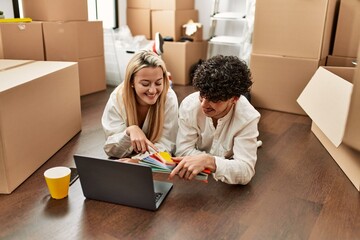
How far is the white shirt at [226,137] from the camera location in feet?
4.36

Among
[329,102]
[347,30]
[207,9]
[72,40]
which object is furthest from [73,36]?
[347,30]

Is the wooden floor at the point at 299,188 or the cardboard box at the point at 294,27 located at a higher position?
the cardboard box at the point at 294,27

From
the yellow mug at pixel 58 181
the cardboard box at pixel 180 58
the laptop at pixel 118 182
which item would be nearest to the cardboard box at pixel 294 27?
the cardboard box at pixel 180 58

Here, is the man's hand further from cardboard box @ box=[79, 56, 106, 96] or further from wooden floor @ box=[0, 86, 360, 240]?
cardboard box @ box=[79, 56, 106, 96]

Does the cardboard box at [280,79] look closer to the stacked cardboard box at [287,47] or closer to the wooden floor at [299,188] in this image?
the stacked cardboard box at [287,47]

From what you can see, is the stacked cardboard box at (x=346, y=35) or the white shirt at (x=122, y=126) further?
the stacked cardboard box at (x=346, y=35)

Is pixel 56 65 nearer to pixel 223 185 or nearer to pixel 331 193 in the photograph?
pixel 223 185

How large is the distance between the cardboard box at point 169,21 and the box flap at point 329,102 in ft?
5.67

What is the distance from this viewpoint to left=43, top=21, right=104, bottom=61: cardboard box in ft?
8.62

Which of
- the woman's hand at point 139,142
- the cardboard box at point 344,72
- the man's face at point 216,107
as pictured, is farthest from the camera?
the cardboard box at point 344,72

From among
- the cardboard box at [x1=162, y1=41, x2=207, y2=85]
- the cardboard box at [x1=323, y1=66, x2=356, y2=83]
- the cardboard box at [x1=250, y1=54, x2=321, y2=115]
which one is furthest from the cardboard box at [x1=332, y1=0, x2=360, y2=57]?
the cardboard box at [x1=162, y1=41, x2=207, y2=85]

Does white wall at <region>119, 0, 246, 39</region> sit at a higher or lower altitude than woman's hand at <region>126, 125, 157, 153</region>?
higher

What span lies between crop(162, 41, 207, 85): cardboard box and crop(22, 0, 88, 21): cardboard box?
1001mm

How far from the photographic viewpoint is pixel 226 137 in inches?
57.1
